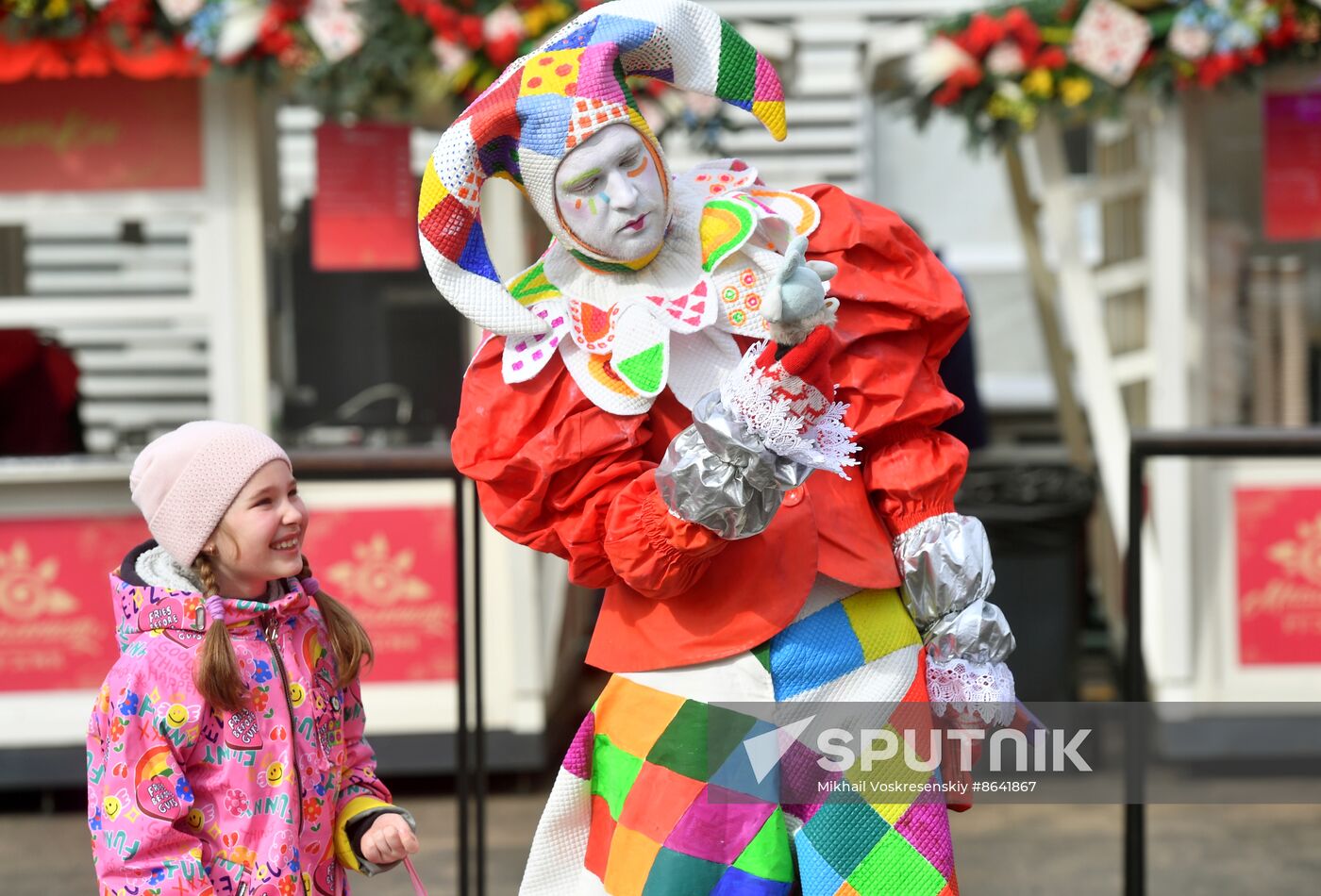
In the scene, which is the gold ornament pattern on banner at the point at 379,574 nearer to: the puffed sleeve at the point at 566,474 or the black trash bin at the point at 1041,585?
the black trash bin at the point at 1041,585

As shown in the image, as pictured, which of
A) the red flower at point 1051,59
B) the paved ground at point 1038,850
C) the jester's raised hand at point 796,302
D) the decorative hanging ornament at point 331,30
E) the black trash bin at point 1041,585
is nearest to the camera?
the jester's raised hand at point 796,302

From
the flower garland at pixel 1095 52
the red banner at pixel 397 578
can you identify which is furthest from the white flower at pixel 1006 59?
the red banner at pixel 397 578

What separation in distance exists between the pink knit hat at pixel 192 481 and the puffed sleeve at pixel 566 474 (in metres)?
0.32

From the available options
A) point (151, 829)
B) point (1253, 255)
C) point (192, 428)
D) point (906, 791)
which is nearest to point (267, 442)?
point (192, 428)

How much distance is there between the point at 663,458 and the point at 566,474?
0.16 m

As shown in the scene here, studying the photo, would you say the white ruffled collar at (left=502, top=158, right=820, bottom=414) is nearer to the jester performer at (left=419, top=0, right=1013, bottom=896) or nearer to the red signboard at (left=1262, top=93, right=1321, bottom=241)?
the jester performer at (left=419, top=0, right=1013, bottom=896)

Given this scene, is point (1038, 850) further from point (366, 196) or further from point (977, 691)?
point (366, 196)

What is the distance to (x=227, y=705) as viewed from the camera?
237 cm

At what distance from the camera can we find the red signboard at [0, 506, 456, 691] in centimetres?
542

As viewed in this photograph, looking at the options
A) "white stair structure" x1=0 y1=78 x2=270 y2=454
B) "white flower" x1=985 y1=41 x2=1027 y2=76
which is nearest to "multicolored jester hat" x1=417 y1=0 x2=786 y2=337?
"white flower" x1=985 y1=41 x2=1027 y2=76

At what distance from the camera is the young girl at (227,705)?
2311 millimetres

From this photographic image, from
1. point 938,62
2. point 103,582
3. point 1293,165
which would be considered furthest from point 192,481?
point 1293,165

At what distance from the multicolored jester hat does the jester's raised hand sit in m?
0.39

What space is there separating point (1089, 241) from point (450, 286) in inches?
211
